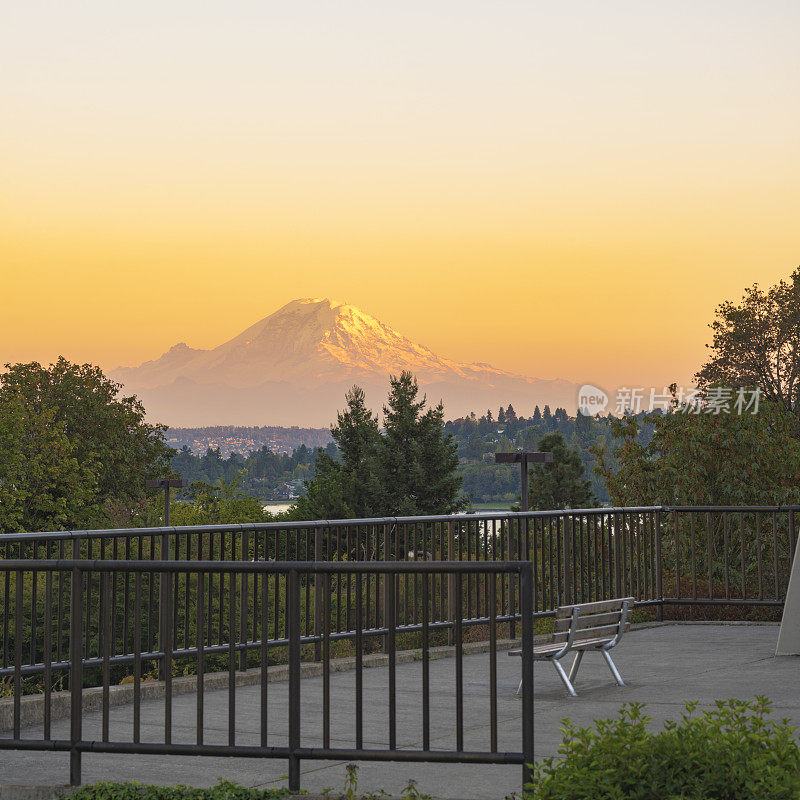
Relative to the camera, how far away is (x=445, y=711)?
29.3ft

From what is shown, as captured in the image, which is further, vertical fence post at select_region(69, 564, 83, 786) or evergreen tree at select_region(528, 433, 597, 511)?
evergreen tree at select_region(528, 433, 597, 511)

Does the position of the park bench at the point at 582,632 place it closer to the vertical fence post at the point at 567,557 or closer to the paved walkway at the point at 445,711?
the paved walkway at the point at 445,711

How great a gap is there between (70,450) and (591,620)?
59477 mm

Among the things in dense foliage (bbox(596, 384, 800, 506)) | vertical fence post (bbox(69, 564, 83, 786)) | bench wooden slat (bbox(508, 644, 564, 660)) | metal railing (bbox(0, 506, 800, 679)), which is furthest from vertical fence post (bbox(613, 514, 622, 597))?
dense foliage (bbox(596, 384, 800, 506))

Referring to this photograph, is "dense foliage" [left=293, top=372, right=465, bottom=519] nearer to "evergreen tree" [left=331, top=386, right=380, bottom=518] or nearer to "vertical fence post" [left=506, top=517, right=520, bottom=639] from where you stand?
"evergreen tree" [left=331, top=386, right=380, bottom=518]

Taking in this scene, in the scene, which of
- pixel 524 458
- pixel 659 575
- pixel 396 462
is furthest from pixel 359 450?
pixel 659 575

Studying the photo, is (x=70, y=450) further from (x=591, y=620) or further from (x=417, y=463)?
(x=591, y=620)

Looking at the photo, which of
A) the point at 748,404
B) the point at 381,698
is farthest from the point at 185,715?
the point at 748,404

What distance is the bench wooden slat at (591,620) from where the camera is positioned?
30.6 ft

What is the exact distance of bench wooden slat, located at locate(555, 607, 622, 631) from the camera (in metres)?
9.32

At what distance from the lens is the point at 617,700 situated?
9.23 meters

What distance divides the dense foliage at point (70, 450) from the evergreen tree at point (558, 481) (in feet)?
116

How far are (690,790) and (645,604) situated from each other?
34.5ft

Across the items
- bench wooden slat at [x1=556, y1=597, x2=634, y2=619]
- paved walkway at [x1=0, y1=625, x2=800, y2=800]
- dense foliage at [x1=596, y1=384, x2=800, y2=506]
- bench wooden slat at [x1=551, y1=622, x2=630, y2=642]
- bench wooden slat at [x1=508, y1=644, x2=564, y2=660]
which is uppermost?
dense foliage at [x1=596, y1=384, x2=800, y2=506]
